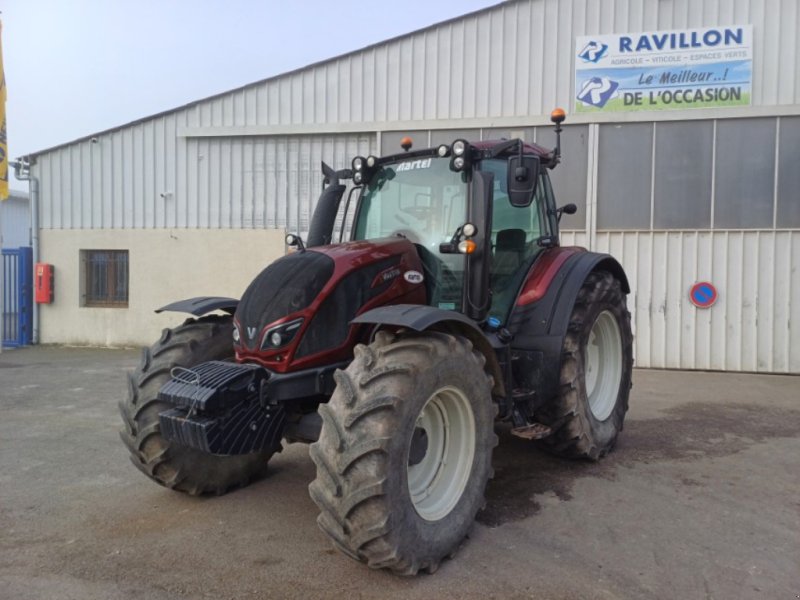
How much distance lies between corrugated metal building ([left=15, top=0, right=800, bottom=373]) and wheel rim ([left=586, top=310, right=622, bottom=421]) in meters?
5.00

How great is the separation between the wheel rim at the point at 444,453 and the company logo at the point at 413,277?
87 cm

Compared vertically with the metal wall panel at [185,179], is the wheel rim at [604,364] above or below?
below

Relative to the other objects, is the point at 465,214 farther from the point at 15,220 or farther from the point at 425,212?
the point at 15,220

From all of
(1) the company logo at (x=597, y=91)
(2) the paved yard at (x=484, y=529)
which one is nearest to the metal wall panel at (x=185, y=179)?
(1) the company logo at (x=597, y=91)

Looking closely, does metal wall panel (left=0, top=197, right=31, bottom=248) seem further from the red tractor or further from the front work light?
the front work light

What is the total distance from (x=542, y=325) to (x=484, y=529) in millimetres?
1494

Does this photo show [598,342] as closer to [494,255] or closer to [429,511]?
[494,255]

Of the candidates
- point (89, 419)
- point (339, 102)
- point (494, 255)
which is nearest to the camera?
point (494, 255)

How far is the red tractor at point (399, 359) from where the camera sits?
2969 mm

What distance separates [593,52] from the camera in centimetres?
1028

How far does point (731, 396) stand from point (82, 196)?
1183cm

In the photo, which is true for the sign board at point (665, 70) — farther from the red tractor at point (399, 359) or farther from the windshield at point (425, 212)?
the windshield at point (425, 212)

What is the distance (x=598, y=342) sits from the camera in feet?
18.4

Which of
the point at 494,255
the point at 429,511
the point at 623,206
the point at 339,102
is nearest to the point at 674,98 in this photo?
the point at 623,206
